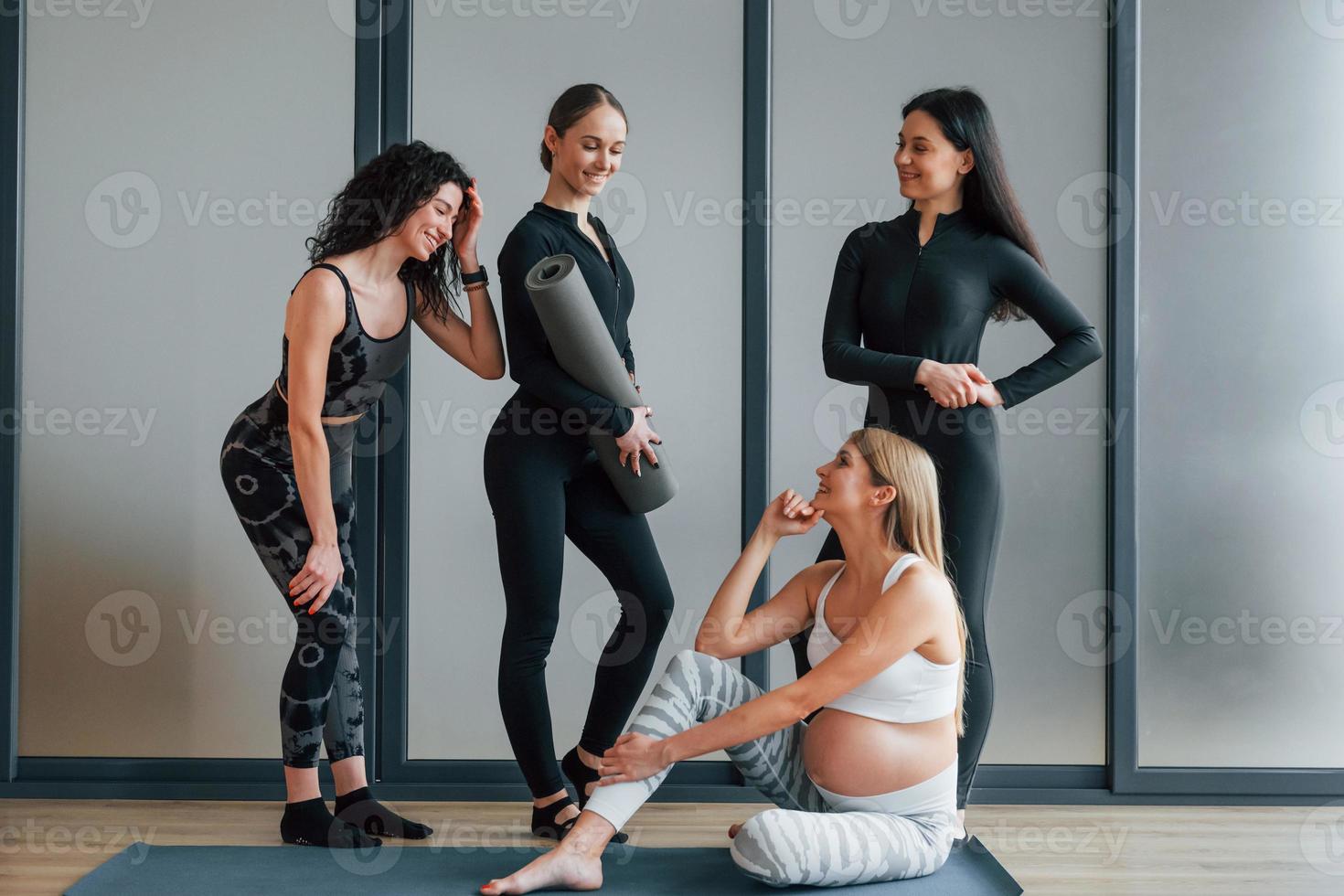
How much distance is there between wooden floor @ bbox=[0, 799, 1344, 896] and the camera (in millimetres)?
1983

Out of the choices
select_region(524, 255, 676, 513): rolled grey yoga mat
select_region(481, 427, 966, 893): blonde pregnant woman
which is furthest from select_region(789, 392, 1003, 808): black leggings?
select_region(524, 255, 676, 513): rolled grey yoga mat

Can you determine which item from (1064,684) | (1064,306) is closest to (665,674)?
(1064,306)

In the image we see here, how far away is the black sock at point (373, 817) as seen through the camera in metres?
2.16

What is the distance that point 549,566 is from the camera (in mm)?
2111

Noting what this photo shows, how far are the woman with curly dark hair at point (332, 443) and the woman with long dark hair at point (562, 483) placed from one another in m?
0.21

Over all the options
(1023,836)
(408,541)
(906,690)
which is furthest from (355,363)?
(1023,836)

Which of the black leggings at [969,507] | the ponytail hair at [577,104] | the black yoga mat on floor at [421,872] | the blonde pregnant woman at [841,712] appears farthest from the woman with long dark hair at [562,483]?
the black leggings at [969,507]

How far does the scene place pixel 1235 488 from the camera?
2562 millimetres

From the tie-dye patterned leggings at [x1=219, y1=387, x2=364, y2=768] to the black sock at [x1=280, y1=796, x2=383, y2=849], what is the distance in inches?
3.4

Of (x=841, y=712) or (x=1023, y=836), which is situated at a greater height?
(x=841, y=712)

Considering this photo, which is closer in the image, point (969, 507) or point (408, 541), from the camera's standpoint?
point (969, 507)

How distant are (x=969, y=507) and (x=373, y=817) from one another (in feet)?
4.32

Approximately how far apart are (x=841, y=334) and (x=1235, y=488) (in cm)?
113

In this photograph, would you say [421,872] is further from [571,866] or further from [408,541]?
[408,541]
